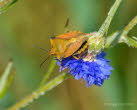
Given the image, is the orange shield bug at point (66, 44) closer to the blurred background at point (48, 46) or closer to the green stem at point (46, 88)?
the green stem at point (46, 88)

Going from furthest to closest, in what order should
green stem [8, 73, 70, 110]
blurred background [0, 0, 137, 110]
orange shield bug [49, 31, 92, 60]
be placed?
1. blurred background [0, 0, 137, 110]
2. green stem [8, 73, 70, 110]
3. orange shield bug [49, 31, 92, 60]

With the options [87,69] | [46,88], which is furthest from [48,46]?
[87,69]

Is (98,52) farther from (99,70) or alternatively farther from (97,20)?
(97,20)

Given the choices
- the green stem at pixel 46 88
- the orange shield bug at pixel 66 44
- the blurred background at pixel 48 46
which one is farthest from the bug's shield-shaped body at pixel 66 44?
the blurred background at pixel 48 46

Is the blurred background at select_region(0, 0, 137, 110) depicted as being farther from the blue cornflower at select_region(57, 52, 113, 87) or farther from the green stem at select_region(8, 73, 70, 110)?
the blue cornflower at select_region(57, 52, 113, 87)

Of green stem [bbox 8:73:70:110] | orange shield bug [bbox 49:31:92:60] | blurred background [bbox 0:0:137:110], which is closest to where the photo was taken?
orange shield bug [bbox 49:31:92:60]

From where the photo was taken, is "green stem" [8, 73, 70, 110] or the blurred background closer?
"green stem" [8, 73, 70, 110]

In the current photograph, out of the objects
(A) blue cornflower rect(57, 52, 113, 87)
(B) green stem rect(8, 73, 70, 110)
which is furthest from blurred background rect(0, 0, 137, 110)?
(A) blue cornflower rect(57, 52, 113, 87)

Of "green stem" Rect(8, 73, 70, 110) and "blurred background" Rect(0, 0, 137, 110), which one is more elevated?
"blurred background" Rect(0, 0, 137, 110)

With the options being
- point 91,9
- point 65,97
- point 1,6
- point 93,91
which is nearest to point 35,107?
point 65,97
